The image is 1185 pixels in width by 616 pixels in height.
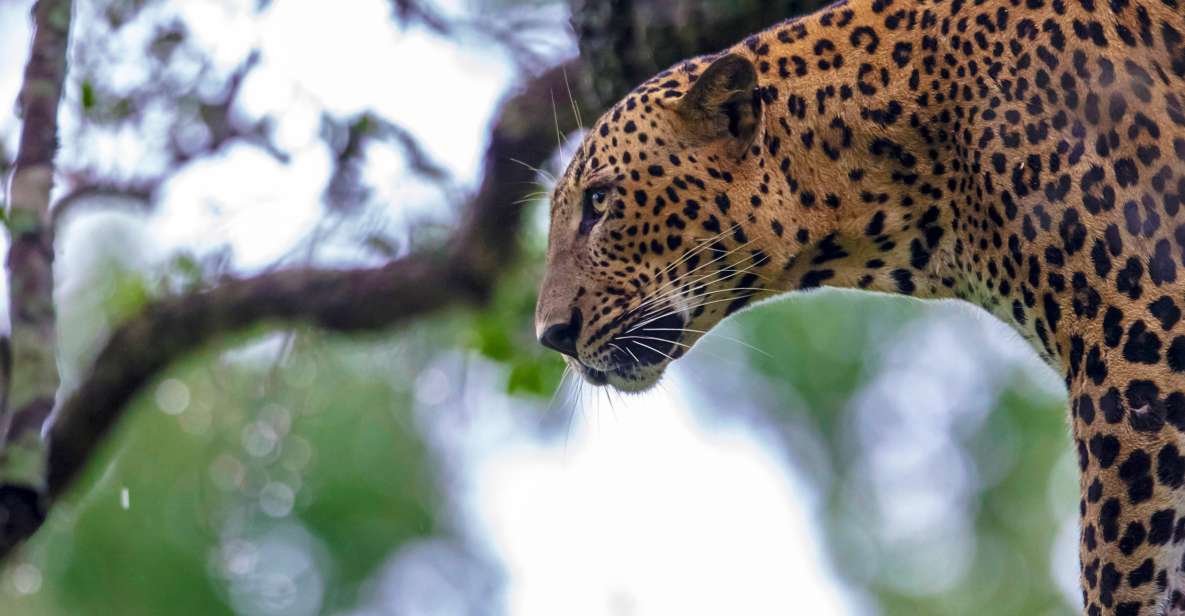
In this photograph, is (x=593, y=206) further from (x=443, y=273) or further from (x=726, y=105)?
(x=443, y=273)

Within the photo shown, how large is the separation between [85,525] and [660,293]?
72.2 feet

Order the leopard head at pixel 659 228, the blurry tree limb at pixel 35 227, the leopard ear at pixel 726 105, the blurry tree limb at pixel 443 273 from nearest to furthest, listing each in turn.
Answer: the blurry tree limb at pixel 35 227 → the leopard ear at pixel 726 105 → the leopard head at pixel 659 228 → the blurry tree limb at pixel 443 273

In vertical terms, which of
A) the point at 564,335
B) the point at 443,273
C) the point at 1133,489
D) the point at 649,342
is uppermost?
the point at 1133,489

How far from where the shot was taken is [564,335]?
6.53 meters

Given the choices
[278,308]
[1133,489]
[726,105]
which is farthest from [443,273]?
[1133,489]

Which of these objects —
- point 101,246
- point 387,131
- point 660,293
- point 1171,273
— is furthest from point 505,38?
point 101,246

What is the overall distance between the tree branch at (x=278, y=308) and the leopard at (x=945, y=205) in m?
2.74

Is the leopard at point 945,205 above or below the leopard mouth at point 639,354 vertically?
above

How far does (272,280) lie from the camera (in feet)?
31.5

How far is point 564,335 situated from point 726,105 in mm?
1141

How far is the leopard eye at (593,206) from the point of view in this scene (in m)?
6.46

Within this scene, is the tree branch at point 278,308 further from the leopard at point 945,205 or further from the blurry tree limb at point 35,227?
the blurry tree limb at point 35,227

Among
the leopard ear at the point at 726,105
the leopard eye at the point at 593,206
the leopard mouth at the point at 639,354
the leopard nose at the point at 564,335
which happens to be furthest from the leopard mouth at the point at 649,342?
the leopard ear at the point at 726,105

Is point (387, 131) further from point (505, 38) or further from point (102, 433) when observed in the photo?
point (102, 433)
